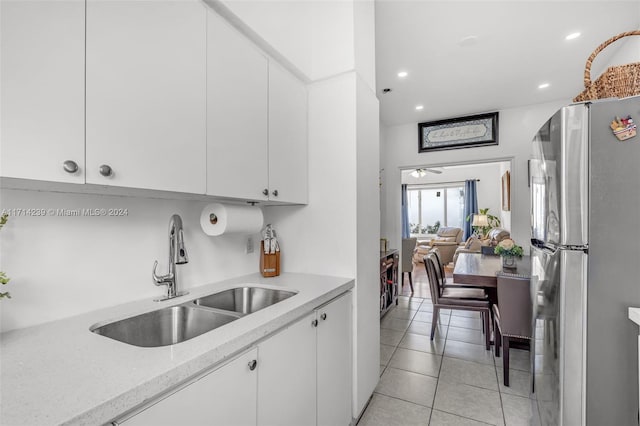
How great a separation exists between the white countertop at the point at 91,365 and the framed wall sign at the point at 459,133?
14.4 ft

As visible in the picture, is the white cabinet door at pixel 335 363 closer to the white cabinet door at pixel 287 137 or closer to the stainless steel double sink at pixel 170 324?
the stainless steel double sink at pixel 170 324

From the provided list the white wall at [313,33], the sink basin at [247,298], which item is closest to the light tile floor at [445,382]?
the sink basin at [247,298]

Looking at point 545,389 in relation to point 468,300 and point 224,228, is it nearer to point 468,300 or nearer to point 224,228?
point 468,300

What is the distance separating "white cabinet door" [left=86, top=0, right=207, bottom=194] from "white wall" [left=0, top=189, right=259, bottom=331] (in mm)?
353

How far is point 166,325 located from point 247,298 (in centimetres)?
49

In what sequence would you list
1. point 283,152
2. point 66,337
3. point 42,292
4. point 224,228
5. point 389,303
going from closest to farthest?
point 66,337, point 42,292, point 224,228, point 283,152, point 389,303

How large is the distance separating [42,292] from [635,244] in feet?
7.52

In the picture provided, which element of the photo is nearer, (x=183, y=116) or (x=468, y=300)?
(x=183, y=116)

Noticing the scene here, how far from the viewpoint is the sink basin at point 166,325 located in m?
1.12

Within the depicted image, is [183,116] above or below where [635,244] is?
above

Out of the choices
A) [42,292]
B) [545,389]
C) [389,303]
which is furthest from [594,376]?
[389,303]

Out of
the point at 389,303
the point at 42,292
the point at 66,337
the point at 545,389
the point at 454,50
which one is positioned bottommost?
the point at 389,303

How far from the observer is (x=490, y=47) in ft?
9.16

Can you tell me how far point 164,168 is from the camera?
42.8 inches
